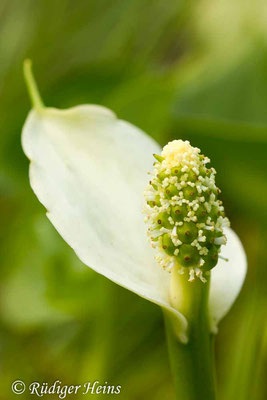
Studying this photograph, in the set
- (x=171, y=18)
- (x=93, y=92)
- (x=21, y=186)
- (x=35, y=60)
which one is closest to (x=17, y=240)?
(x=21, y=186)

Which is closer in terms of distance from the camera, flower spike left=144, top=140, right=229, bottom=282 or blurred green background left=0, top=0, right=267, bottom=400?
flower spike left=144, top=140, right=229, bottom=282

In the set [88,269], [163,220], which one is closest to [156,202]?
[163,220]

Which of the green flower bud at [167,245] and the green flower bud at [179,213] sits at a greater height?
the green flower bud at [179,213]

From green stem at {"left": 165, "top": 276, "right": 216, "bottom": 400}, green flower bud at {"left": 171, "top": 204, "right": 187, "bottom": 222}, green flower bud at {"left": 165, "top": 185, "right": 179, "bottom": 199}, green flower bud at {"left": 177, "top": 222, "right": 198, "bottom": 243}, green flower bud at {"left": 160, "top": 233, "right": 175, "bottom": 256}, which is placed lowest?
green stem at {"left": 165, "top": 276, "right": 216, "bottom": 400}

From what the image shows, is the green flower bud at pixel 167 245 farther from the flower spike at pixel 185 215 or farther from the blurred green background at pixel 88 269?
the blurred green background at pixel 88 269

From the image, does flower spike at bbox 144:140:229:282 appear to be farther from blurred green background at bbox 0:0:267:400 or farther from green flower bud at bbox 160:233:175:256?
blurred green background at bbox 0:0:267:400

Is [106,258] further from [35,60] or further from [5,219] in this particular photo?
[35,60]

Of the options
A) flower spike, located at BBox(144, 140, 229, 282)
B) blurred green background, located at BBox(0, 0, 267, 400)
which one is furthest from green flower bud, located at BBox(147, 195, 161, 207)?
blurred green background, located at BBox(0, 0, 267, 400)

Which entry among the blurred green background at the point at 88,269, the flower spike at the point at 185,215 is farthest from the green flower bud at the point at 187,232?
the blurred green background at the point at 88,269
